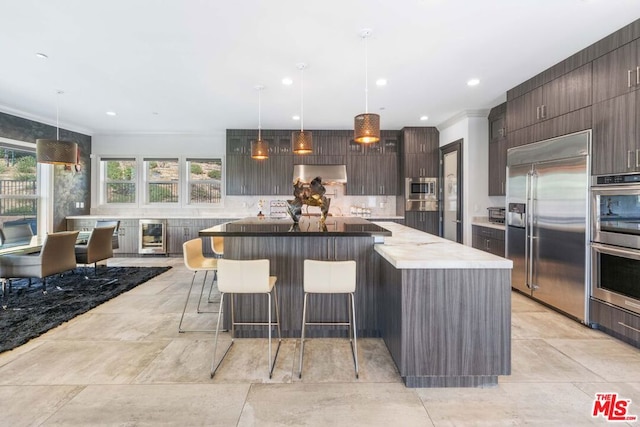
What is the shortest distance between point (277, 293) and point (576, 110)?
345 centimetres

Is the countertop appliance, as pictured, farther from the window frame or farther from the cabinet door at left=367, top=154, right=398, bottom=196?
the window frame

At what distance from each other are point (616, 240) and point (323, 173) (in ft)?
15.0

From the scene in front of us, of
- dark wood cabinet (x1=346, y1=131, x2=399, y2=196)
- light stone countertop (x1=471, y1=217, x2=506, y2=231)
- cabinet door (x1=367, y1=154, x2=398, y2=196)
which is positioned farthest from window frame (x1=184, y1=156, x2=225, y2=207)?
light stone countertop (x1=471, y1=217, x2=506, y2=231)

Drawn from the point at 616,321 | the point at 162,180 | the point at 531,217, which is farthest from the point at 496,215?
the point at 162,180

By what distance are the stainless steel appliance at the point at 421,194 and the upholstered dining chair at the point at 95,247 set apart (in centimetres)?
525

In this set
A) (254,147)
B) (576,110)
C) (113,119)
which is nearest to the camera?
(576,110)

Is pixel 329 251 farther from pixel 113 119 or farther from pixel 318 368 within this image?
pixel 113 119

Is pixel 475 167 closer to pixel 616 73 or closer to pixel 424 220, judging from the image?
pixel 424 220

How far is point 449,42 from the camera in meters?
2.93

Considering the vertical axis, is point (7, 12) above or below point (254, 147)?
above

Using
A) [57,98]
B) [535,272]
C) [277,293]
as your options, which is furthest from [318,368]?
[57,98]

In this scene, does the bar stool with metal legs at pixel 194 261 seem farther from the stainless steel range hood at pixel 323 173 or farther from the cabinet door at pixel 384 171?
the cabinet door at pixel 384 171

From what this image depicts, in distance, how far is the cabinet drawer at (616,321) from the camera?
258 centimetres

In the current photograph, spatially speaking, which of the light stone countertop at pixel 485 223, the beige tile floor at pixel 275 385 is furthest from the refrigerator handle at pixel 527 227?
the beige tile floor at pixel 275 385
